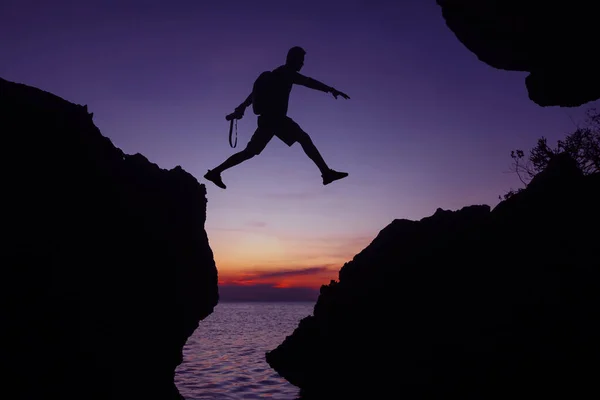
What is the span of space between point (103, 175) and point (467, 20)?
8.03 metres

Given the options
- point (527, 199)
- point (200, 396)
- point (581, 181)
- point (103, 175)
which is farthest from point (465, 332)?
point (200, 396)

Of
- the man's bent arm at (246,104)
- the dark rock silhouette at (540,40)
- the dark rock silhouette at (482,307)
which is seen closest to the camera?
the man's bent arm at (246,104)

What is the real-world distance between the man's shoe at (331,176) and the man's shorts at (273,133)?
77 centimetres

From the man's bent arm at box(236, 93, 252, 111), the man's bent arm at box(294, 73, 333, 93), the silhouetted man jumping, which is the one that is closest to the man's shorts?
the silhouetted man jumping

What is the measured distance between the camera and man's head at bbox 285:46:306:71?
5.83 metres

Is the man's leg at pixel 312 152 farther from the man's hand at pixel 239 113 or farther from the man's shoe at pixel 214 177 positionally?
the man's shoe at pixel 214 177

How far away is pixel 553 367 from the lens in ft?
22.4

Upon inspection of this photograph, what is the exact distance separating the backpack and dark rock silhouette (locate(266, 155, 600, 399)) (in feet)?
22.3

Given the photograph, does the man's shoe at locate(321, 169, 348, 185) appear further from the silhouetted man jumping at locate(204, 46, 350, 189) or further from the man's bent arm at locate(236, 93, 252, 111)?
the man's bent arm at locate(236, 93, 252, 111)

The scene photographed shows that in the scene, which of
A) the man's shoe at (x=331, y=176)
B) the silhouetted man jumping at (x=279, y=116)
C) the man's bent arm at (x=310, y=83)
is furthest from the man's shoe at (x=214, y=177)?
the man's bent arm at (x=310, y=83)

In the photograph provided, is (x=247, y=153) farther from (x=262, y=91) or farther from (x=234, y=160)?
(x=262, y=91)

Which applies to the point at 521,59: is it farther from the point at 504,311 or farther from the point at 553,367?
the point at 553,367

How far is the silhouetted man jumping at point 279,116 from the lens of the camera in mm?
5816

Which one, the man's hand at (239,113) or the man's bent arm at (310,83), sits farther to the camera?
the man's hand at (239,113)
